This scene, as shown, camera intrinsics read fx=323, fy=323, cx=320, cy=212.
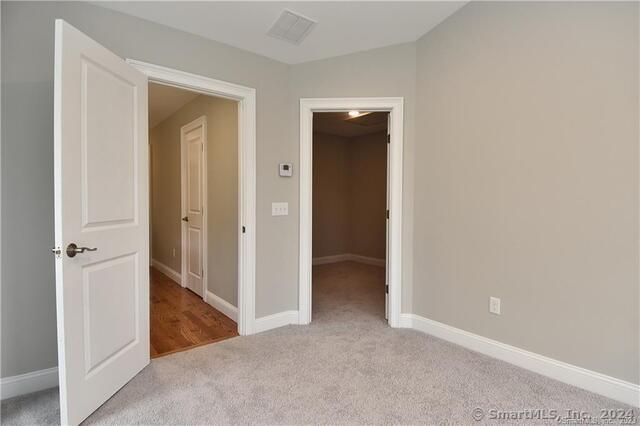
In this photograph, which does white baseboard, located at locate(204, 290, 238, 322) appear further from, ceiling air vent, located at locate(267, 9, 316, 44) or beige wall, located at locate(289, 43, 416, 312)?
ceiling air vent, located at locate(267, 9, 316, 44)

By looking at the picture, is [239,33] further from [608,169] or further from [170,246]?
[170,246]

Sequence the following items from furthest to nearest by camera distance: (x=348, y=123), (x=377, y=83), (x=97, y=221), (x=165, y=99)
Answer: (x=348, y=123) < (x=165, y=99) < (x=377, y=83) < (x=97, y=221)

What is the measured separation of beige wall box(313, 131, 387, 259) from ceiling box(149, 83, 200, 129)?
2.63 metres

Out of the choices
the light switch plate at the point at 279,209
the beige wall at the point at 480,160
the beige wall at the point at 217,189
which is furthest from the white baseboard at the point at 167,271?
the light switch plate at the point at 279,209

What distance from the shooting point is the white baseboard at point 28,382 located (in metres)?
1.90

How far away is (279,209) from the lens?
2984 mm

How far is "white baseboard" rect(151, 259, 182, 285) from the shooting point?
455 centimetres

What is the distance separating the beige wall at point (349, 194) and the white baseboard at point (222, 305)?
280 centimetres

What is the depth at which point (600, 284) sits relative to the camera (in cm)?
193

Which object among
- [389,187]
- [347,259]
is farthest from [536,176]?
[347,259]

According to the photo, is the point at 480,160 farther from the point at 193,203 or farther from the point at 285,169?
the point at 193,203

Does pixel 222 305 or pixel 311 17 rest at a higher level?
pixel 311 17

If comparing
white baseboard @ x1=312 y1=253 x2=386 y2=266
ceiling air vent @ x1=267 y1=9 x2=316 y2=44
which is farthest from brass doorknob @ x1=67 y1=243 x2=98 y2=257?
white baseboard @ x1=312 y1=253 x2=386 y2=266

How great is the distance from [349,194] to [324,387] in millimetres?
4942
